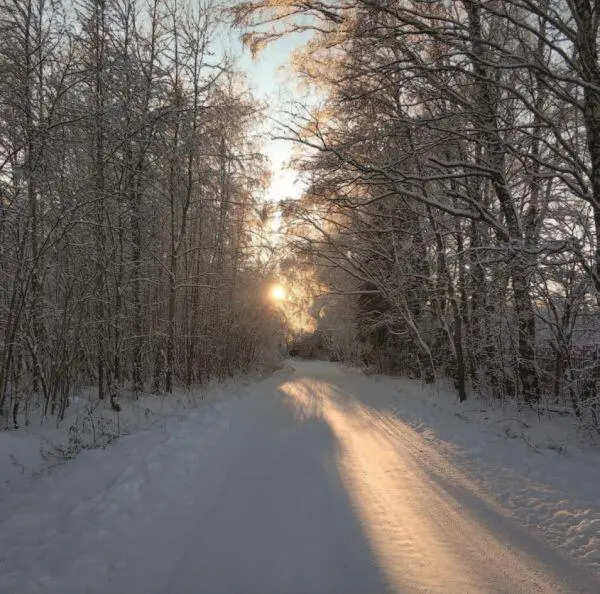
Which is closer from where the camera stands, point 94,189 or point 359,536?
point 359,536

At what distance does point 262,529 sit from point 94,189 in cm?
573

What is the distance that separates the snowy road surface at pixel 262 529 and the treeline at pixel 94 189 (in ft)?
9.88

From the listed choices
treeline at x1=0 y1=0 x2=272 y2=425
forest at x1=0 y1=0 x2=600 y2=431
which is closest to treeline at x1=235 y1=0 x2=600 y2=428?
forest at x1=0 y1=0 x2=600 y2=431

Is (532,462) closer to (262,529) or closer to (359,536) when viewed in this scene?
(359,536)

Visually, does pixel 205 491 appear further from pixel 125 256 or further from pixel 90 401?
pixel 125 256

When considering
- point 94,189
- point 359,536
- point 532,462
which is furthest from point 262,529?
point 94,189

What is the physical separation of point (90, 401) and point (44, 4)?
7.33 meters

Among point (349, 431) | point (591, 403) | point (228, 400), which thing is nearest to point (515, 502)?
point (591, 403)

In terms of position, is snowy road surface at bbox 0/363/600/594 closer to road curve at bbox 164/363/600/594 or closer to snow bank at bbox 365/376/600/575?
road curve at bbox 164/363/600/594

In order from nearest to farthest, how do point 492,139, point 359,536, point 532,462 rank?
point 359,536
point 532,462
point 492,139

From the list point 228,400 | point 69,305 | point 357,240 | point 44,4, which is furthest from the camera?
point 357,240

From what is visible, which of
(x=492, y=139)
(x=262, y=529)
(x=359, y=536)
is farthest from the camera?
(x=492, y=139)

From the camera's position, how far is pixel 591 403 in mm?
5926

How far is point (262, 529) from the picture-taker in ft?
12.9
